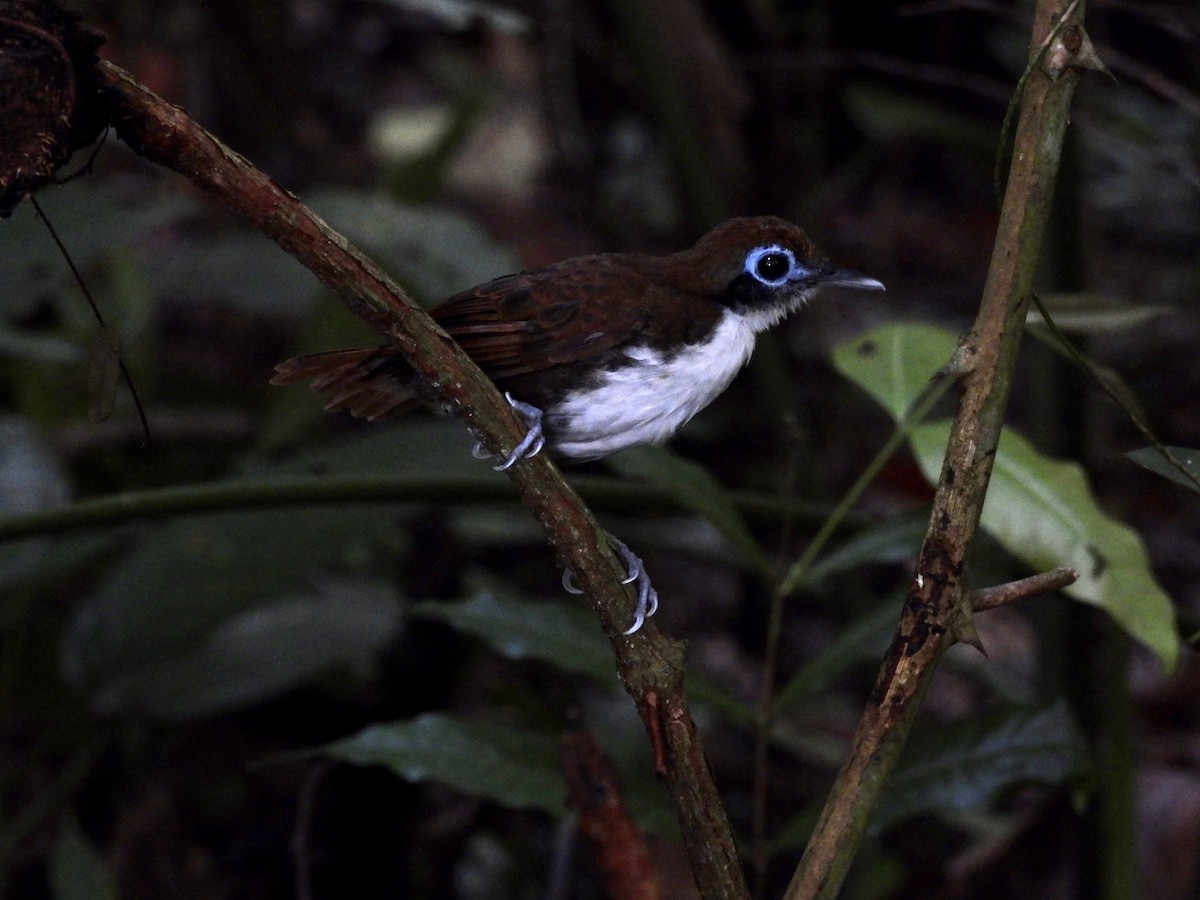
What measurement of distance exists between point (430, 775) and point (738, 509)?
69 cm

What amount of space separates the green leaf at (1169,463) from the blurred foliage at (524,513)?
13mm

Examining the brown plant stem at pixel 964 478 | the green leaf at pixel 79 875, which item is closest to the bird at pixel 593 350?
the brown plant stem at pixel 964 478

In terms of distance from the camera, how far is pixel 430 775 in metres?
2.05

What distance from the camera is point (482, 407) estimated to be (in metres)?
1.40

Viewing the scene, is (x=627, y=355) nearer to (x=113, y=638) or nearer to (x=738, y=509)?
(x=738, y=509)

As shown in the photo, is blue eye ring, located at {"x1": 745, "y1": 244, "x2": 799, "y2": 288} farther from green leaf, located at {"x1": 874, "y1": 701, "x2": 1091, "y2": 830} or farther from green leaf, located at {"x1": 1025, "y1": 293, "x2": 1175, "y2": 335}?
green leaf, located at {"x1": 874, "y1": 701, "x2": 1091, "y2": 830}

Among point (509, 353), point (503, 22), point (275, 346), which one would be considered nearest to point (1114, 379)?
point (509, 353)

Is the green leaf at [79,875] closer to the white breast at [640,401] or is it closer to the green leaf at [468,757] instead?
the green leaf at [468,757]

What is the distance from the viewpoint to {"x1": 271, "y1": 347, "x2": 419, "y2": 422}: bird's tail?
1.79 metres

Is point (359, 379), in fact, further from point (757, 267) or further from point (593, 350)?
point (757, 267)

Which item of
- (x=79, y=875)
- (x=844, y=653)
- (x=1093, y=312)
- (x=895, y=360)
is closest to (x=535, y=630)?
(x=844, y=653)

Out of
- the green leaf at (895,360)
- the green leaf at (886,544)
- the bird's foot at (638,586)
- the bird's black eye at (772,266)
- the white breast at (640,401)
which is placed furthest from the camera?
the green leaf at (886,544)

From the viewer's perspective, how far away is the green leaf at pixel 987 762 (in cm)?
205

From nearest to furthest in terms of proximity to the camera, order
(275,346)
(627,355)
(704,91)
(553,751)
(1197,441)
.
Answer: (627,355) < (553,751) < (704,91) < (1197,441) < (275,346)
